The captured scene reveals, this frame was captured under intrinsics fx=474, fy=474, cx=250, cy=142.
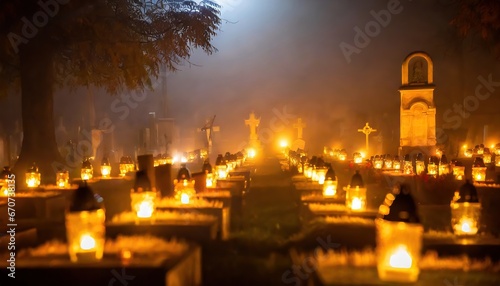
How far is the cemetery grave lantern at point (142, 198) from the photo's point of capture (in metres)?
7.40

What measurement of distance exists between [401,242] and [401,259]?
6.1 inches

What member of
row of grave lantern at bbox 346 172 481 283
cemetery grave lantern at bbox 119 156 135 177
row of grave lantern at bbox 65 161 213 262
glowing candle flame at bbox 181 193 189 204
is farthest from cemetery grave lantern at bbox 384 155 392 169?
row of grave lantern at bbox 65 161 213 262

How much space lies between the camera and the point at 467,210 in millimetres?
6586

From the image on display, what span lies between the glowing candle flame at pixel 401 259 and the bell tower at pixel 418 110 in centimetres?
1893

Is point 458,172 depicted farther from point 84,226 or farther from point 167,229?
point 84,226

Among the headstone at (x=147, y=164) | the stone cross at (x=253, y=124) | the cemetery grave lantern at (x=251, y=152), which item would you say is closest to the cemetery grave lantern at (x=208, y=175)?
the headstone at (x=147, y=164)

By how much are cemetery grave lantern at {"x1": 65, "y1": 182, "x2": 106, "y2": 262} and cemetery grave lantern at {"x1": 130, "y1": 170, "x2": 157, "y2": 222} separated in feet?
6.79

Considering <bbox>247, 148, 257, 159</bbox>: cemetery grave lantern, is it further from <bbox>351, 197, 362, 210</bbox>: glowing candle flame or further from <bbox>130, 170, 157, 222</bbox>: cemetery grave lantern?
<bbox>130, 170, 157, 222</bbox>: cemetery grave lantern

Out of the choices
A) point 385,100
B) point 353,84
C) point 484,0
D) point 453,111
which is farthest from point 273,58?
point 484,0

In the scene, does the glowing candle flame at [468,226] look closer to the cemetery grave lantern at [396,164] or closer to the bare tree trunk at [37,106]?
the cemetery grave lantern at [396,164]

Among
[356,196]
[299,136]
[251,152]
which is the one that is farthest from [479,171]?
[251,152]

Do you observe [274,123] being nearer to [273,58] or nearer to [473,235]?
[273,58]

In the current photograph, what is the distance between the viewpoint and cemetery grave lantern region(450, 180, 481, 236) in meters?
6.50

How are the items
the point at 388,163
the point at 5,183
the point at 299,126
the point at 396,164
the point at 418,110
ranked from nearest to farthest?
the point at 5,183, the point at 396,164, the point at 388,163, the point at 418,110, the point at 299,126
